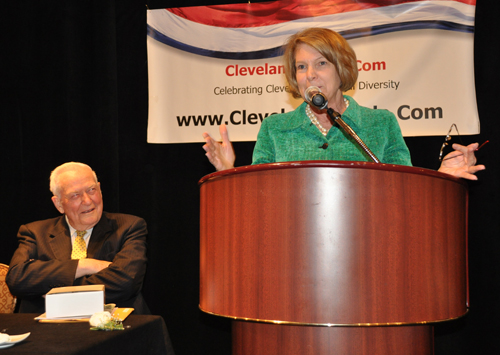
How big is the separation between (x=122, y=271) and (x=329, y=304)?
189 cm

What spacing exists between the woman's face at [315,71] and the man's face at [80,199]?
1874 millimetres

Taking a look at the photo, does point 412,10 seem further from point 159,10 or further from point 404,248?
point 404,248

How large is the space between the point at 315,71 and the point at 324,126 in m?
0.22

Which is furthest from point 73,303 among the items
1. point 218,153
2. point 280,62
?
point 280,62

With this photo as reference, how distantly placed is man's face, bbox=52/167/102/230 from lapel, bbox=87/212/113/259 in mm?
47

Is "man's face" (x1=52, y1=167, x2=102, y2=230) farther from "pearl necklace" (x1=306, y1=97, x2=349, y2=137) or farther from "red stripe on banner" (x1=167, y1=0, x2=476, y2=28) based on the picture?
"pearl necklace" (x1=306, y1=97, x2=349, y2=137)

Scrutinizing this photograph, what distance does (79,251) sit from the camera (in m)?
3.19

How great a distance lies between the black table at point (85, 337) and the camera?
154cm

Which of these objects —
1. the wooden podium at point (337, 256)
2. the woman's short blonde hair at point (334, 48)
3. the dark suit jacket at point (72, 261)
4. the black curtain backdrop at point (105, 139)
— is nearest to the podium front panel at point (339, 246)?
the wooden podium at point (337, 256)

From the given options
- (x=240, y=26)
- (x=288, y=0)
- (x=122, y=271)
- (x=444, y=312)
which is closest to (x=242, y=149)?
(x=240, y=26)

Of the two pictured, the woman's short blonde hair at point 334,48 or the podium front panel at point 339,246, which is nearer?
the podium front panel at point 339,246

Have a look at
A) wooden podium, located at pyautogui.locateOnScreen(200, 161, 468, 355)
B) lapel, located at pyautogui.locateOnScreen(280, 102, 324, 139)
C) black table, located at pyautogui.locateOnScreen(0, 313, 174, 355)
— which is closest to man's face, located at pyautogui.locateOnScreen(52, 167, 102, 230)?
black table, located at pyautogui.locateOnScreen(0, 313, 174, 355)

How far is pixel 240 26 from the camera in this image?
151 inches

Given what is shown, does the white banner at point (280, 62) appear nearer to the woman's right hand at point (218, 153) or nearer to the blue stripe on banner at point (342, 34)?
Answer: the blue stripe on banner at point (342, 34)
